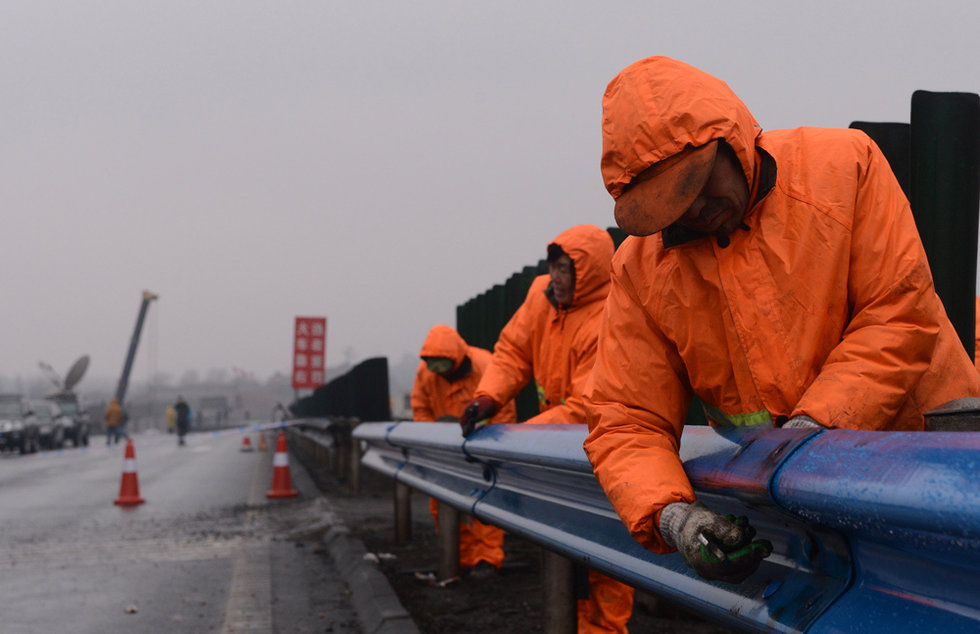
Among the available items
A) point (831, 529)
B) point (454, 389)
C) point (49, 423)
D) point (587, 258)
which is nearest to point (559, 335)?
point (587, 258)

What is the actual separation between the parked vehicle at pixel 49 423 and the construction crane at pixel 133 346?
4212 centimetres

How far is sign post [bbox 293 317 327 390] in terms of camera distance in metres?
38.2

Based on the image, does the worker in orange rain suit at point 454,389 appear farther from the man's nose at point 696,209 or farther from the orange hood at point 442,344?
the man's nose at point 696,209

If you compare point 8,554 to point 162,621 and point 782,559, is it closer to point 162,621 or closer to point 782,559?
point 162,621

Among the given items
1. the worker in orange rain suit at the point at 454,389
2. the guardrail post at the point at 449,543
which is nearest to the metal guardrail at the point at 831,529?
the guardrail post at the point at 449,543

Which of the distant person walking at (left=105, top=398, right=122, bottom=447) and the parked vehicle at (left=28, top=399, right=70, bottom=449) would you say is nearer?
the parked vehicle at (left=28, top=399, right=70, bottom=449)

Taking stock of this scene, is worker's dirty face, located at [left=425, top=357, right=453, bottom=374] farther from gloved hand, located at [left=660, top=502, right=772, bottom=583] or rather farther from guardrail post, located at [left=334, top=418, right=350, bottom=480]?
gloved hand, located at [left=660, top=502, right=772, bottom=583]

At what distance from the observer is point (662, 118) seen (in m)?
2.17

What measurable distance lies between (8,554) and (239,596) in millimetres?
3251

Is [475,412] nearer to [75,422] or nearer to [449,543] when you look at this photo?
[449,543]

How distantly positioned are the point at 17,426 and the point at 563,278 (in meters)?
30.5

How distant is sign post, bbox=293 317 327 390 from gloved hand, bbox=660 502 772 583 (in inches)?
1447

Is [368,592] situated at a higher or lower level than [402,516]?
lower

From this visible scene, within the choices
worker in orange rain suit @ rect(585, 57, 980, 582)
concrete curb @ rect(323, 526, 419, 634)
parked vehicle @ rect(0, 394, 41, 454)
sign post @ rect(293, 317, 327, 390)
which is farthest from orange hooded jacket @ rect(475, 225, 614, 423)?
sign post @ rect(293, 317, 327, 390)
